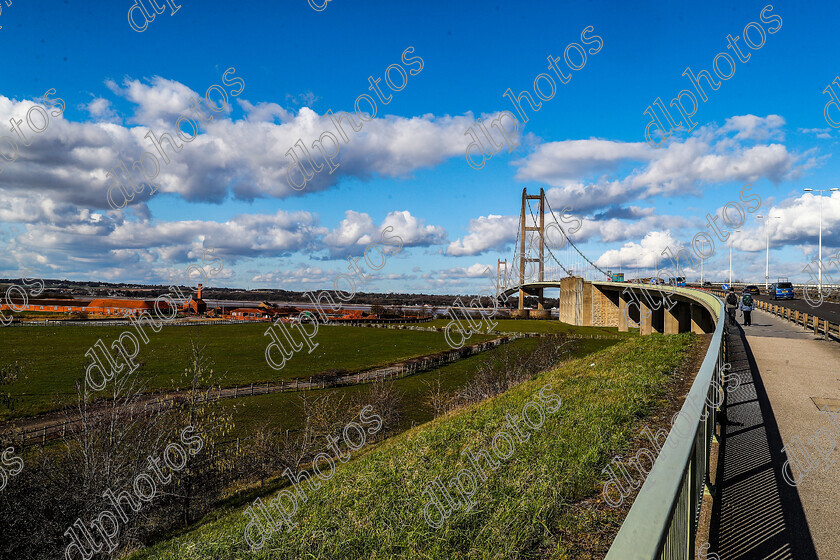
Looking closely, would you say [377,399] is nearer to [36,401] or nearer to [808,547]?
[36,401]

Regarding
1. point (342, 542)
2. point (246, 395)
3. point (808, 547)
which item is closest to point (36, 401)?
point (246, 395)

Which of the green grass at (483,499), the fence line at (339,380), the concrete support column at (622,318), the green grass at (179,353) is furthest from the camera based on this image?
the concrete support column at (622,318)

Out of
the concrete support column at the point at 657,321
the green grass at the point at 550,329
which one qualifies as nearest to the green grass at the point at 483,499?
the concrete support column at the point at 657,321

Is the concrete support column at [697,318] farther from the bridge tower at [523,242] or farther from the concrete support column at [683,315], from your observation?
the bridge tower at [523,242]

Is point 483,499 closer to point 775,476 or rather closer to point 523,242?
point 775,476

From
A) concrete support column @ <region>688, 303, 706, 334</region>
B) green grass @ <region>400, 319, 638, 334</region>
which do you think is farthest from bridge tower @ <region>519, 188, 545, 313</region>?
concrete support column @ <region>688, 303, 706, 334</region>

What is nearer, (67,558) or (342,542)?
(342,542)
